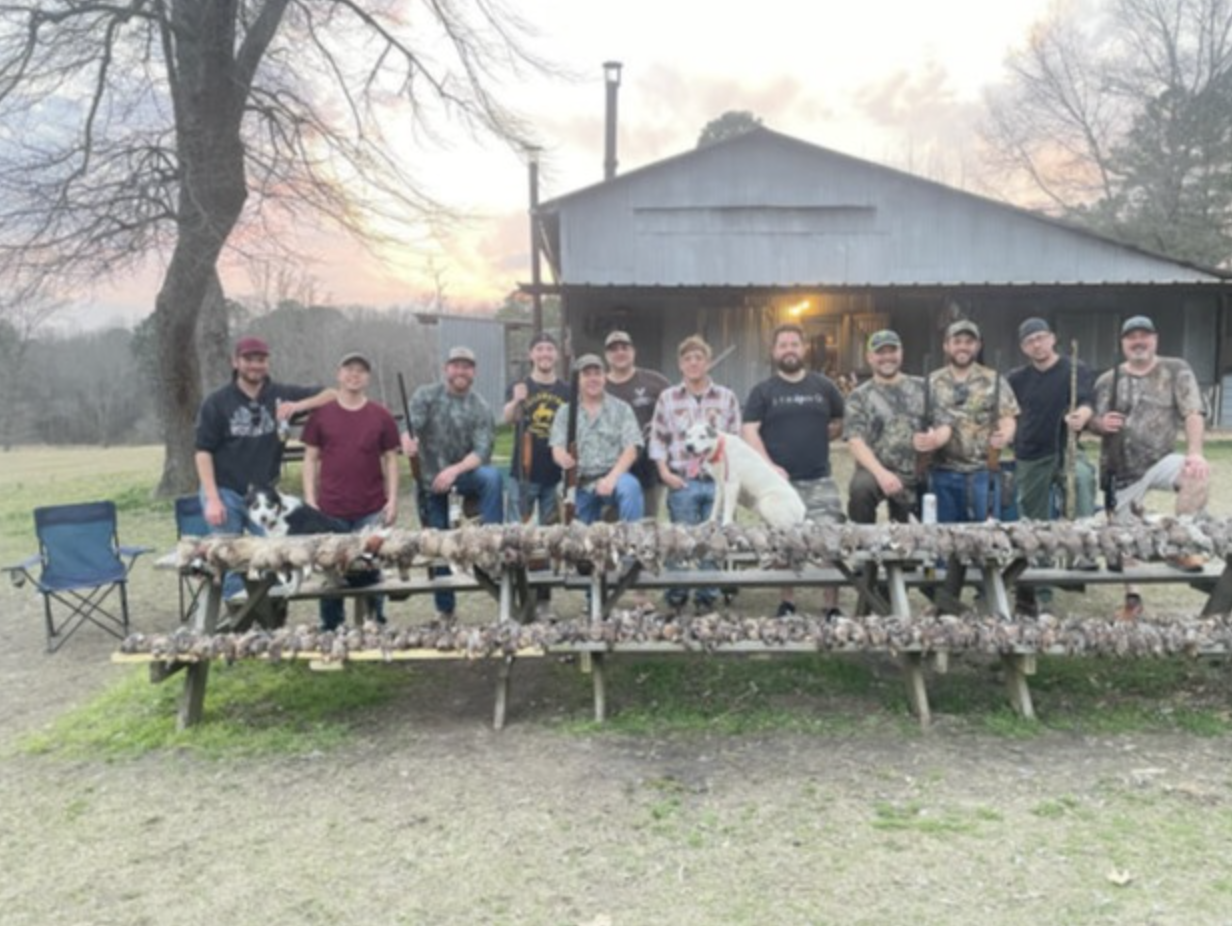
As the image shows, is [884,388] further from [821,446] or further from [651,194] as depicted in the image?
[651,194]

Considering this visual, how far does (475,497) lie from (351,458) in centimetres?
101

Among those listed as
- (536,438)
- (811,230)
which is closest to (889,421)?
(536,438)

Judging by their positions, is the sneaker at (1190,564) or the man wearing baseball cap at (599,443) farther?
the man wearing baseball cap at (599,443)

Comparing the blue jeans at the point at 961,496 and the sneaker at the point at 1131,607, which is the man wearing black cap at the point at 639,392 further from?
the sneaker at the point at 1131,607

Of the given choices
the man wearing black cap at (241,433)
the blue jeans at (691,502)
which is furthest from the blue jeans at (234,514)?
the blue jeans at (691,502)

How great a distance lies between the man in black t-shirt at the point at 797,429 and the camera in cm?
531

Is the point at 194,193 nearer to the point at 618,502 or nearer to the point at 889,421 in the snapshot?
the point at 618,502

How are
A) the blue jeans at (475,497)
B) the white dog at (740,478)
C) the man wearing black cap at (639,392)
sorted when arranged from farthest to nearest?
the man wearing black cap at (639,392), the blue jeans at (475,497), the white dog at (740,478)

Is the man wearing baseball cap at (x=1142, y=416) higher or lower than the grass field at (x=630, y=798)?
higher

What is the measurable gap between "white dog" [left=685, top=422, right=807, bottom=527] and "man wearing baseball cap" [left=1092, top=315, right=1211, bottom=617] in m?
2.14

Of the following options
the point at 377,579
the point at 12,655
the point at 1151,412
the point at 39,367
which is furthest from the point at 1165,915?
the point at 39,367

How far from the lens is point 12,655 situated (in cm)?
591

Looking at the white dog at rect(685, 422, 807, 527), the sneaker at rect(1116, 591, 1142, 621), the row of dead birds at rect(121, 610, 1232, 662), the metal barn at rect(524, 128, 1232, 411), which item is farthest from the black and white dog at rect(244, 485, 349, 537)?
the metal barn at rect(524, 128, 1232, 411)

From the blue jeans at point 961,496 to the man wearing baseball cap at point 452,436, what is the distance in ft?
10.00
